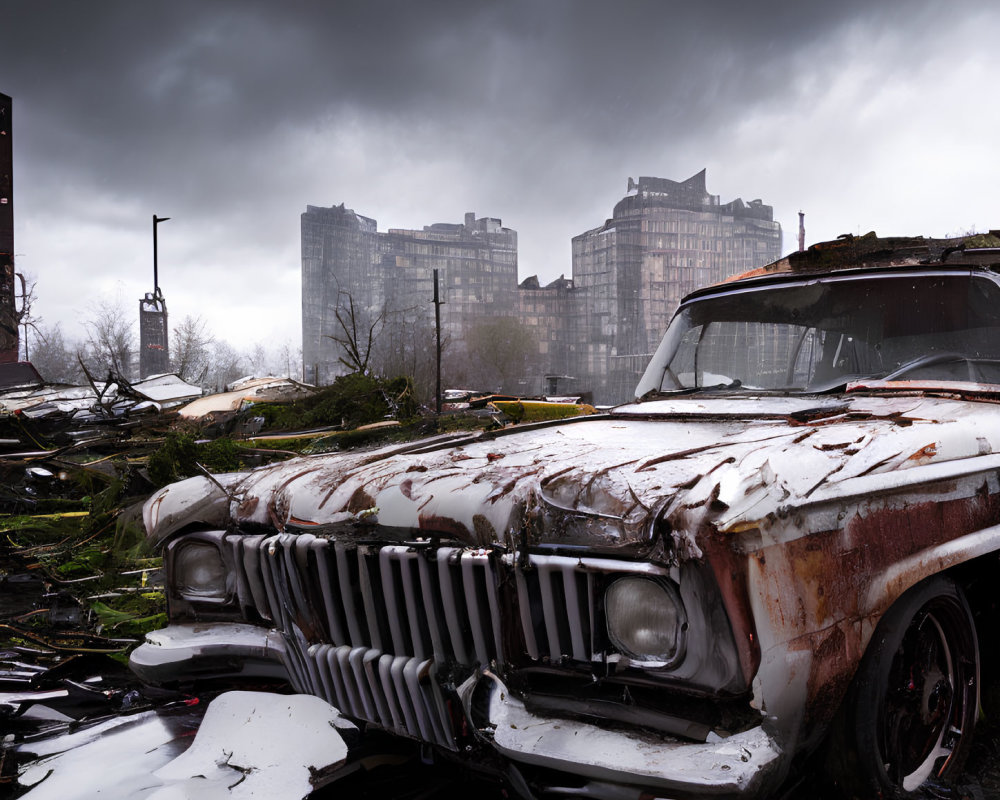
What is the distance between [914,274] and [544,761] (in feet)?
8.46

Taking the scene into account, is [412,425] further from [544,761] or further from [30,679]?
[544,761]

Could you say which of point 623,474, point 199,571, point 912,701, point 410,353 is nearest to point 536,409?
point 199,571

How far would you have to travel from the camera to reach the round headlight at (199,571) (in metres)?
2.48

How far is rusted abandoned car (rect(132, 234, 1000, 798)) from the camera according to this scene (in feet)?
5.12

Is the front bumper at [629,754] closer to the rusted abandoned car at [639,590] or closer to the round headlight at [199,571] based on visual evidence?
the rusted abandoned car at [639,590]

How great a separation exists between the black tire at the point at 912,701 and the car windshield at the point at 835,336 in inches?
41.7

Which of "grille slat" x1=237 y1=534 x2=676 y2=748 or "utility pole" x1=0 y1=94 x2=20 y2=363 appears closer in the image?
"grille slat" x1=237 y1=534 x2=676 y2=748

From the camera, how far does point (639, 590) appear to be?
1664mm

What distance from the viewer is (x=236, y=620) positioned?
2418 millimetres

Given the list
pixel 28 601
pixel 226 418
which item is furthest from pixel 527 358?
pixel 28 601

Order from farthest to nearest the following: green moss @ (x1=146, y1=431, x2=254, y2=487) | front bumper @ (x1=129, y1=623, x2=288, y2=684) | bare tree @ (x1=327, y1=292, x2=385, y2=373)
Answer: bare tree @ (x1=327, y1=292, x2=385, y2=373), green moss @ (x1=146, y1=431, x2=254, y2=487), front bumper @ (x1=129, y1=623, x2=288, y2=684)

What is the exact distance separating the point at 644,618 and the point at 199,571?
5.32 ft

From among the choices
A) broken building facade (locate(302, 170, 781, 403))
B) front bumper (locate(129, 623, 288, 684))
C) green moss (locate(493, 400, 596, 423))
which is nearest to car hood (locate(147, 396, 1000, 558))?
front bumper (locate(129, 623, 288, 684))

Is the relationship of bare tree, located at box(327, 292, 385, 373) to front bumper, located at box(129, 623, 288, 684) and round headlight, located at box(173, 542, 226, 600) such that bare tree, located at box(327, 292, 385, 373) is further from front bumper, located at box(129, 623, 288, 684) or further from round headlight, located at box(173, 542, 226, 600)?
front bumper, located at box(129, 623, 288, 684)
